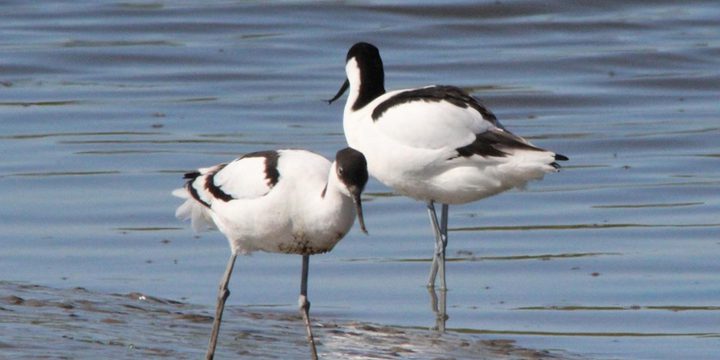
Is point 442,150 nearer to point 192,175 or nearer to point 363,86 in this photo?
point 363,86

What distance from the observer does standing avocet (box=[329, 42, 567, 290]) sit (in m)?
9.14

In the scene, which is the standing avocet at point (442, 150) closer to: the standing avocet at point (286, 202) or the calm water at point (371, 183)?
the calm water at point (371, 183)

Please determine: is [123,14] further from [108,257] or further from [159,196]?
[108,257]

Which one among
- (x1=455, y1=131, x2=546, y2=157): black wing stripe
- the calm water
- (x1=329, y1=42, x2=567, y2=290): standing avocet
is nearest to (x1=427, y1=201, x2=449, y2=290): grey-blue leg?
(x1=329, y1=42, x2=567, y2=290): standing avocet

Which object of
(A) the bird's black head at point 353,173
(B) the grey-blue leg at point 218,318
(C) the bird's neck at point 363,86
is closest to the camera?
(A) the bird's black head at point 353,173

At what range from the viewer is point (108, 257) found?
32.0 ft

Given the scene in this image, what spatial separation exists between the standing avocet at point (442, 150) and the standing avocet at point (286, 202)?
2.03 m

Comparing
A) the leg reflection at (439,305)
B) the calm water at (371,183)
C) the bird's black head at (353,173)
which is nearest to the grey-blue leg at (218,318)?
the calm water at (371,183)

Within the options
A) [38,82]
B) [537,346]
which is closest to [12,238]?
[537,346]

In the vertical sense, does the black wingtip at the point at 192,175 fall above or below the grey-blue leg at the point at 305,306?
above

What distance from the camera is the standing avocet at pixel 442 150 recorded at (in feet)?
30.0

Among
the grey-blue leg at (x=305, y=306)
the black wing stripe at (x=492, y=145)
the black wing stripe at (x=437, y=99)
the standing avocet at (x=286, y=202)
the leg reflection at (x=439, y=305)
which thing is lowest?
the leg reflection at (x=439, y=305)

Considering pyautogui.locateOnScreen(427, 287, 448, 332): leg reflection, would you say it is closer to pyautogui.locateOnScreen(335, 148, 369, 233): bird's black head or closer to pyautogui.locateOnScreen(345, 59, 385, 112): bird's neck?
pyautogui.locateOnScreen(345, 59, 385, 112): bird's neck

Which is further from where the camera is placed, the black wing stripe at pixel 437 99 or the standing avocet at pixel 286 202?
the black wing stripe at pixel 437 99
